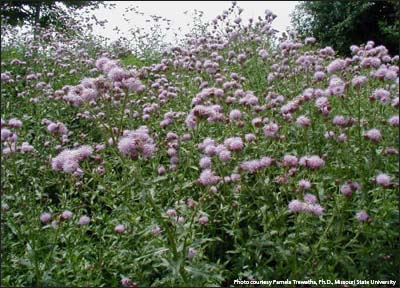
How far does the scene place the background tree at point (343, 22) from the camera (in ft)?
31.1

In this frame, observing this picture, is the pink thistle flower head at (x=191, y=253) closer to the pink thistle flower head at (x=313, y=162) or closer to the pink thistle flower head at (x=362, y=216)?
the pink thistle flower head at (x=313, y=162)

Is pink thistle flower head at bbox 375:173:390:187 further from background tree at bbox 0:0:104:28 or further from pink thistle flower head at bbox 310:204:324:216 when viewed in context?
background tree at bbox 0:0:104:28

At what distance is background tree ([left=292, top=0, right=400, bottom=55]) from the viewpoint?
948 cm

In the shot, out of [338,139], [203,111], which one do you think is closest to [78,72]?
[203,111]

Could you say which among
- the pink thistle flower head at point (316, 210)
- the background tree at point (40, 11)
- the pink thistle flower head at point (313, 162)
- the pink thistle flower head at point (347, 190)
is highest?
the background tree at point (40, 11)

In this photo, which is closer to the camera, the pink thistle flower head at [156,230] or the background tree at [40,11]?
the pink thistle flower head at [156,230]

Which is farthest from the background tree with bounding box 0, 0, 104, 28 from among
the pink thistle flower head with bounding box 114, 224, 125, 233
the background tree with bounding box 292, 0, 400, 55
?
the pink thistle flower head with bounding box 114, 224, 125, 233

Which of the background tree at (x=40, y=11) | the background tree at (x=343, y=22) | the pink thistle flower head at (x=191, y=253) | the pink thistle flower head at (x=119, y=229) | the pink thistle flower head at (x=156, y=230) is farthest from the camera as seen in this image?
the background tree at (x=40, y=11)

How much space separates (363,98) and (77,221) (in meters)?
2.72

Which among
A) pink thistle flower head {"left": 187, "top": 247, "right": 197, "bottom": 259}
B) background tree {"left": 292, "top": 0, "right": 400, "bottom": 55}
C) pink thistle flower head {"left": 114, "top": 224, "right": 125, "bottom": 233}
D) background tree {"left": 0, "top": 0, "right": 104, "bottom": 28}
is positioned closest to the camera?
Result: pink thistle flower head {"left": 187, "top": 247, "right": 197, "bottom": 259}

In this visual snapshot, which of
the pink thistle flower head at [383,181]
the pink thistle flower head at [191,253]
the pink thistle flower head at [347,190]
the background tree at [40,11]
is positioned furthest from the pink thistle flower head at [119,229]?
the background tree at [40,11]

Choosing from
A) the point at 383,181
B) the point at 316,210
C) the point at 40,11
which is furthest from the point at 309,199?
the point at 40,11

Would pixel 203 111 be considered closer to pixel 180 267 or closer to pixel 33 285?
pixel 180 267

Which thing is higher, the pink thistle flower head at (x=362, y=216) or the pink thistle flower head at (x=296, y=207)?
the pink thistle flower head at (x=296, y=207)
